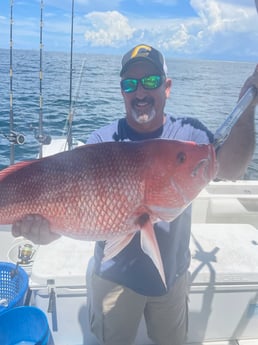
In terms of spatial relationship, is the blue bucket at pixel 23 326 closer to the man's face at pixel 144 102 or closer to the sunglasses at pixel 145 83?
the man's face at pixel 144 102

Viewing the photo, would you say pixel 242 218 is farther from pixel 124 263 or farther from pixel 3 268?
pixel 3 268

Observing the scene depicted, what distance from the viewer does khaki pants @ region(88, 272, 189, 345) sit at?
1993 millimetres

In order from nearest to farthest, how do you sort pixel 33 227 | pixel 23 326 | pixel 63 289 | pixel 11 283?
pixel 33 227 < pixel 63 289 < pixel 23 326 < pixel 11 283

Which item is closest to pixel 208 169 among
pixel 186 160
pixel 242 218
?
pixel 186 160

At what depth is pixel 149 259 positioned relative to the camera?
76.0 inches

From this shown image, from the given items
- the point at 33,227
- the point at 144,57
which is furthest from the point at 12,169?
the point at 144,57

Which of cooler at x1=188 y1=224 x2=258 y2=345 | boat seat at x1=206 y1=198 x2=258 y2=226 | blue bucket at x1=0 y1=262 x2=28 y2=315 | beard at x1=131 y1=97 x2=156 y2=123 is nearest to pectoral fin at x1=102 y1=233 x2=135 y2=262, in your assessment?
beard at x1=131 y1=97 x2=156 y2=123

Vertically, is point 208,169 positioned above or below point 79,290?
above

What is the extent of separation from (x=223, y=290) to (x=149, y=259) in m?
0.70

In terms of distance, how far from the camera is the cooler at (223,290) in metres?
2.31

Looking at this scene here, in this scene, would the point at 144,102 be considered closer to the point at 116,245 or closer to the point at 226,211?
the point at 116,245

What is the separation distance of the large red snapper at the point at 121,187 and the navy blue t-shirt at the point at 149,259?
1.43 feet

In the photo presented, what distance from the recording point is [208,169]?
4.68 feet

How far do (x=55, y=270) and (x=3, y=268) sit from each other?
0.63 m
